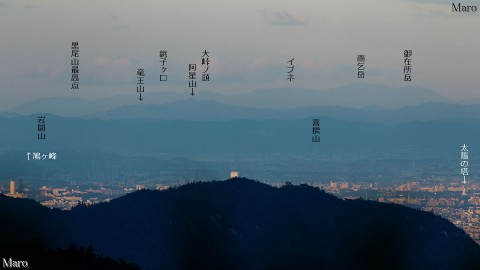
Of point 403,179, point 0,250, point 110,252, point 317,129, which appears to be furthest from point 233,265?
point 403,179

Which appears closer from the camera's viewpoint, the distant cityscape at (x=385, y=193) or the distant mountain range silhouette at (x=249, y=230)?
the distant mountain range silhouette at (x=249, y=230)

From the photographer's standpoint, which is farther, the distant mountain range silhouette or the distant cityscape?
the distant cityscape

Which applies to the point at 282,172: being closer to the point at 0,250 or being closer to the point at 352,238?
the point at 352,238

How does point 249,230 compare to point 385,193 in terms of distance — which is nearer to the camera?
point 249,230
